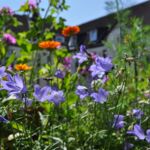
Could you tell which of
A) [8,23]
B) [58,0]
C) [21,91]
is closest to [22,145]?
[21,91]

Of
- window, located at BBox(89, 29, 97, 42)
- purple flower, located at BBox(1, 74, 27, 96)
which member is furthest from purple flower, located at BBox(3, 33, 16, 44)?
window, located at BBox(89, 29, 97, 42)

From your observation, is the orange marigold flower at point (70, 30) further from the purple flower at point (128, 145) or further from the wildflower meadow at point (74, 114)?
the purple flower at point (128, 145)

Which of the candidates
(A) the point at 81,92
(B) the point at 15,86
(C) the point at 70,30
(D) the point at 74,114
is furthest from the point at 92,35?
(B) the point at 15,86

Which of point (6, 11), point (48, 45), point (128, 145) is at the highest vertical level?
point (6, 11)

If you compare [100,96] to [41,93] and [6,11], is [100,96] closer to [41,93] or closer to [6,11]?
[41,93]

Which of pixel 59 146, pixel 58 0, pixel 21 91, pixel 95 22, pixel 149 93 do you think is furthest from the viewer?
pixel 95 22

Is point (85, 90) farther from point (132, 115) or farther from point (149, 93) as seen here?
point (149, 93)

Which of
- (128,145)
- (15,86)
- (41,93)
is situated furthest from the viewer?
(128,145)

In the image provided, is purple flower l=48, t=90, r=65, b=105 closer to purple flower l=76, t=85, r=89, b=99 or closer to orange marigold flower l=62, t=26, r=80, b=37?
purple flower l=76, t=85, r=89, b=99

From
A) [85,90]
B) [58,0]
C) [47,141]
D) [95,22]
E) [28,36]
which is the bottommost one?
[47,141]

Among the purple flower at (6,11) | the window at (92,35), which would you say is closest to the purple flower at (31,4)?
the purple flower at (6,11)

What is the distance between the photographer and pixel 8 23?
428 centimetres

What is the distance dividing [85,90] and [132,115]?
0.63 feet

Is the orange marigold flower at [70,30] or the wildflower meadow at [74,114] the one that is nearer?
the wildflower meadow at [74,114]
